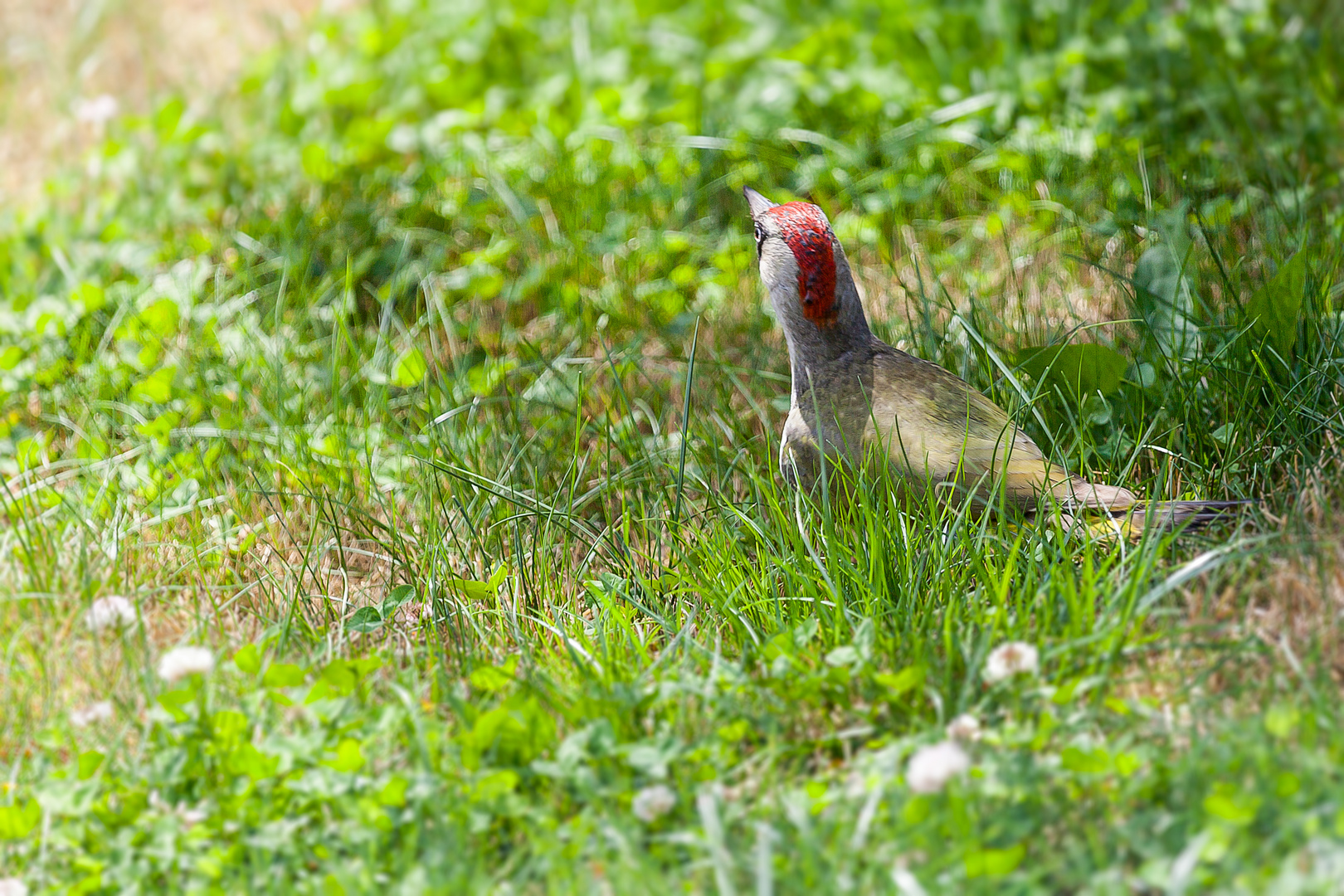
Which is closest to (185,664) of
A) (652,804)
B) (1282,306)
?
(652,804)

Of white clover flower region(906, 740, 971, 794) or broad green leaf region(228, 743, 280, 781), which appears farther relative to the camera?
broad green leaf region(228, 743, 280, 781)

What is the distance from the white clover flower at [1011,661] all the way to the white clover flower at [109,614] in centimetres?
173

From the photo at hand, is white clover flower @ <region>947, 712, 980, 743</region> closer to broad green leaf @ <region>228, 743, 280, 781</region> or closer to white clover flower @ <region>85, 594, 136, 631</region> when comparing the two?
broad green leaf @ <region>228, 743, 280, 781</region>

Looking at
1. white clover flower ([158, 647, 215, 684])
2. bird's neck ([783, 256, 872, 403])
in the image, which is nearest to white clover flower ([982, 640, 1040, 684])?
bird's neck ([783, 256, 872, 403])

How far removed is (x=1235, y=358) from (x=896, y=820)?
63.9 inches

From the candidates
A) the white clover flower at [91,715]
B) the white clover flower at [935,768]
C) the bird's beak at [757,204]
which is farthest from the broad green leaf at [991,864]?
the bird's beak at [757,204]

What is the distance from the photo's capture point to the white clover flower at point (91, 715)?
92.4 inches

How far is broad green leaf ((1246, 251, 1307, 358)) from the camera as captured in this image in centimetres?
294

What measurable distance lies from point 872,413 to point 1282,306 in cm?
102

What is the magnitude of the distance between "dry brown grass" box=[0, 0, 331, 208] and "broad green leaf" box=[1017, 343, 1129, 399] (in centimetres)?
419

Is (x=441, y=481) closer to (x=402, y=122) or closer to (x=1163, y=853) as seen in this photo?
(x=1163, y=853)

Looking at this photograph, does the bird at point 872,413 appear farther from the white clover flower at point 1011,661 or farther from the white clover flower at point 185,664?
the white clover flower at point 185,664

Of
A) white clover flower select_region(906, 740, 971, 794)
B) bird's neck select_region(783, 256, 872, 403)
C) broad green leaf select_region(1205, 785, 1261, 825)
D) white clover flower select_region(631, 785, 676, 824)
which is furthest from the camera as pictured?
bird's neck select_region(783, 256, 872, 403)

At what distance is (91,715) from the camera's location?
7.73 ft
